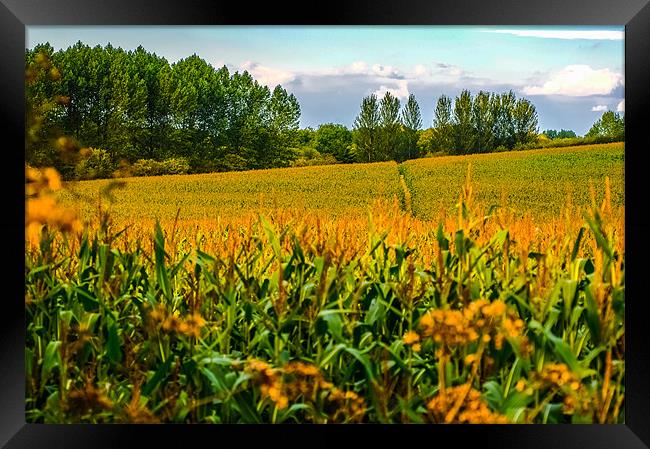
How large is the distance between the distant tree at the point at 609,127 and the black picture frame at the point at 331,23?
7cm

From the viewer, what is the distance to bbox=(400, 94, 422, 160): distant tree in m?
2.95

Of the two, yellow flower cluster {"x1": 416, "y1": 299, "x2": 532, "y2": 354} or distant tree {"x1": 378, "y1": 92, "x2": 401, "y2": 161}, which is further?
distant tree {"x1": 378, "y1": 92, "x2": 401, "y2": 161}

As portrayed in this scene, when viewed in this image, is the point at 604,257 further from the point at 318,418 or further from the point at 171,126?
the point at 171,126

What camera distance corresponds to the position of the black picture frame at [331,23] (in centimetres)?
271

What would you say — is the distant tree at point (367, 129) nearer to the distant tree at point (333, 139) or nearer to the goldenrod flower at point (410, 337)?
the distant tree at point (333, 139)

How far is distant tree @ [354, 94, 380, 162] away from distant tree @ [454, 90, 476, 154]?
13.4 inches

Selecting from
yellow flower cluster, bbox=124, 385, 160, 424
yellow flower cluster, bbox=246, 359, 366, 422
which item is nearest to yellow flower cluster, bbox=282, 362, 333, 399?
yellow flower cluster, bbox=246, 359, 366, 422

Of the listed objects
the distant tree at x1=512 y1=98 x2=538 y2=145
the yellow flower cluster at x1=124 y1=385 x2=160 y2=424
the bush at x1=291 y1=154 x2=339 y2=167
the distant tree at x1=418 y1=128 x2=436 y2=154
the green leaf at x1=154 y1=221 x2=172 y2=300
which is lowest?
the yellow flower cluster at x1=124 y1=385 x2=160 y2=424

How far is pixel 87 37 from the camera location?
114 inches

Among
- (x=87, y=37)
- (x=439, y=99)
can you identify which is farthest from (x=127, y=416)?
(x=439, y=99)

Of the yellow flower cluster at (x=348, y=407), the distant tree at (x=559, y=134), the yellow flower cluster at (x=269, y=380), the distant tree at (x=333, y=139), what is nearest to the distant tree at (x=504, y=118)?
the distant tree at (x=559, y=134)

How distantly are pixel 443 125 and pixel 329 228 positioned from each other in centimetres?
66

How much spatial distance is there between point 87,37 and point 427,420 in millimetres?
2066

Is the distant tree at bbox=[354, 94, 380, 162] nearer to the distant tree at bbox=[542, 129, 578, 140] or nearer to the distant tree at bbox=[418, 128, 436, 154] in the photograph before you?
the distant tree at bbox=[418, 128, 436, 154]
